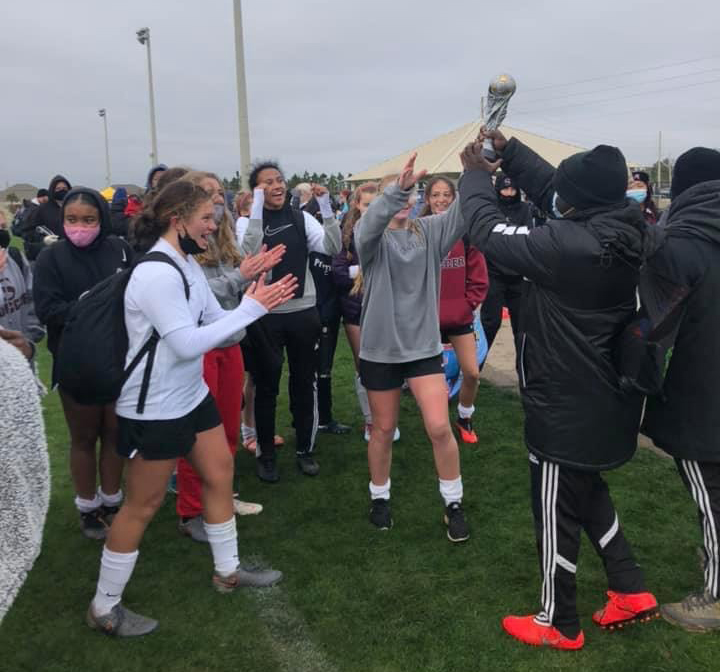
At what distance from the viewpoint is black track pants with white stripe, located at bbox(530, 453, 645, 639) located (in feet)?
8.87

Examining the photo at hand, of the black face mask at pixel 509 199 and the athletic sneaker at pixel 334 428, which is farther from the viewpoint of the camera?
the black face mask at pixel 509 199

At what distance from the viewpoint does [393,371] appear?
372cm

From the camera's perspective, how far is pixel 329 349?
5.62 meters

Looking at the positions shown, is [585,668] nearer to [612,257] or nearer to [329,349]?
[612,257]

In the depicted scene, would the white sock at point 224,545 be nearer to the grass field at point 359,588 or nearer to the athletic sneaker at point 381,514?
the grass field at point 359,588

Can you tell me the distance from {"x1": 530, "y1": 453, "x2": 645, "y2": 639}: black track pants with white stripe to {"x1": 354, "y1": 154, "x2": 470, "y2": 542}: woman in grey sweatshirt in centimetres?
94

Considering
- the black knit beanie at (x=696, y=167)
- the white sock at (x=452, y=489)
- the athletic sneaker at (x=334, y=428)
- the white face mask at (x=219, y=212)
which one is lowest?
the athletic sneaker at (x=334, y=428)

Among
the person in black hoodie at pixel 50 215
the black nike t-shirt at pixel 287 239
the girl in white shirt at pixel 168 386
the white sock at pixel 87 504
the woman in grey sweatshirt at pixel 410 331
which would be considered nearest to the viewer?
the girl in white shirt at pixel 168 386

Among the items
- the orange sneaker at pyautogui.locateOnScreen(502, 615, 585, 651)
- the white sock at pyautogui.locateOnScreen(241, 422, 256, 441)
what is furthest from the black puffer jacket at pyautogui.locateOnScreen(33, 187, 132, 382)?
the orange sneaker at pyautogui.locateOnScreen(502, 615, 585, 651)

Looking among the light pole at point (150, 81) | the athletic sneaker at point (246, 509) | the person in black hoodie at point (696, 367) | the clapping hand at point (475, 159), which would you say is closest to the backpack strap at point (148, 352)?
the clapping hand at point (475, 159)

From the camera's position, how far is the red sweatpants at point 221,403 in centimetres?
382

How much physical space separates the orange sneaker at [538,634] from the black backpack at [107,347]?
6.16 feet

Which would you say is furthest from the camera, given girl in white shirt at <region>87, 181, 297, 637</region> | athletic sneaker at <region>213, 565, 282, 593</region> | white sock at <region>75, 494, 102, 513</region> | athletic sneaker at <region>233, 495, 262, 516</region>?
athletic sneaker at <region>233, 495, 262, 516</region>

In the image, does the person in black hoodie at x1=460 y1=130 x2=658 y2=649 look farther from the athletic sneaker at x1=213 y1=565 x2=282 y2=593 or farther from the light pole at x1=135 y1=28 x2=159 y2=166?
the light pole at x1=135 y1=28 x2=159 y2=166
